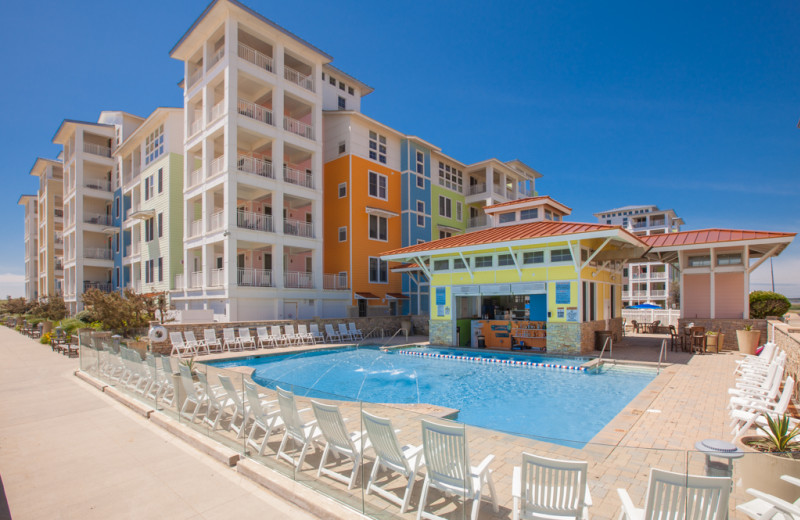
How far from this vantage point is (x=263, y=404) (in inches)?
223

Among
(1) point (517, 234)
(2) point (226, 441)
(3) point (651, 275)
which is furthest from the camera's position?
(3) point (651, 275)

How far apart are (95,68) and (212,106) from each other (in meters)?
5.63

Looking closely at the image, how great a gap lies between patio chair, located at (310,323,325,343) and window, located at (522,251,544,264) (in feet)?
34.8

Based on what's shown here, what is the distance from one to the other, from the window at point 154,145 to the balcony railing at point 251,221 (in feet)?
31.2

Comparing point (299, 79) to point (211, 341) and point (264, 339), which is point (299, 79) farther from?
point (211, 341)

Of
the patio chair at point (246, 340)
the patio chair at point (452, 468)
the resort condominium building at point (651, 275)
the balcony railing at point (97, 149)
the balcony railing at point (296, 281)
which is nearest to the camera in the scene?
the patio chair at point (452, 468)

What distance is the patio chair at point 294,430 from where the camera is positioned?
16.9ft

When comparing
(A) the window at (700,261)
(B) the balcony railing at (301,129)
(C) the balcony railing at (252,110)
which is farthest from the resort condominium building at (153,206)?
(A) the window at (700,261)

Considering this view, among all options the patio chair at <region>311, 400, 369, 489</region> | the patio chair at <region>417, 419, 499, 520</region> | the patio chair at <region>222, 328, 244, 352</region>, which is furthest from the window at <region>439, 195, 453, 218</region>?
the patio chair at <region>417, 419, 499, 520</region>

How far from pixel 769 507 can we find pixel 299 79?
2724 cm

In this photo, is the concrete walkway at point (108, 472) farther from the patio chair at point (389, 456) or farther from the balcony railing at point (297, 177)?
the balcony railing at point (297, 177)

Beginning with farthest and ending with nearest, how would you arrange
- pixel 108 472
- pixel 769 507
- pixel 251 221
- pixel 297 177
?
pixel 297 177 < pixel 251 221 < pixel 108 472 < pixel 769 507

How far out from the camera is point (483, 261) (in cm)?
1897

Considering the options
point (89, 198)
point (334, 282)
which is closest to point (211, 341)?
point (334, 282)
